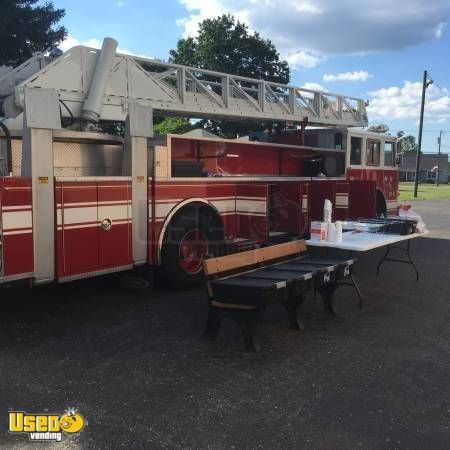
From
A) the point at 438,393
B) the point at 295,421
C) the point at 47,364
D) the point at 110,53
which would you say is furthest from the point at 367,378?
the point at 110,53

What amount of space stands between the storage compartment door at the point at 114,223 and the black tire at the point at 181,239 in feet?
2.24

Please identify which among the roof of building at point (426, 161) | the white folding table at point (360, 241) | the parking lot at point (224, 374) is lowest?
the parking lot at point (224, 374)

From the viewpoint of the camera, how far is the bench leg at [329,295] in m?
5.73

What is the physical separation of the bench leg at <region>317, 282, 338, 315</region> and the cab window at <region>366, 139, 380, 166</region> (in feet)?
20.0

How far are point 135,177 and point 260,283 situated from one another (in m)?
2.24

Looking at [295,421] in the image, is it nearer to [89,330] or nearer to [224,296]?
[224,296]

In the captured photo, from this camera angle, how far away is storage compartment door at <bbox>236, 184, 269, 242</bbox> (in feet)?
25.3

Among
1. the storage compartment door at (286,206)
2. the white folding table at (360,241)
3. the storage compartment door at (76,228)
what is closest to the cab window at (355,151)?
the storage compartment door at (286,206)

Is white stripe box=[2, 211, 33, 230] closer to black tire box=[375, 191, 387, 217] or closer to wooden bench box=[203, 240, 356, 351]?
wooden bench box=[203, 240, 356, 351]

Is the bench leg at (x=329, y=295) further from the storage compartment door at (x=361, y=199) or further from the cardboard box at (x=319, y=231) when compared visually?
the storage compartment door at (x=361, y=199)

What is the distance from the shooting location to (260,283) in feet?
14.9

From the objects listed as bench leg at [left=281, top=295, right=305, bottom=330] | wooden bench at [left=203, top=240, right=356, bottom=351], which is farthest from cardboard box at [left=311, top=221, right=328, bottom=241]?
bench leg at [left=281, top=295, right=305, bottom=330]

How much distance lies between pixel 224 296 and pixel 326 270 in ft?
4.12

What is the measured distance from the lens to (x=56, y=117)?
201 inches
